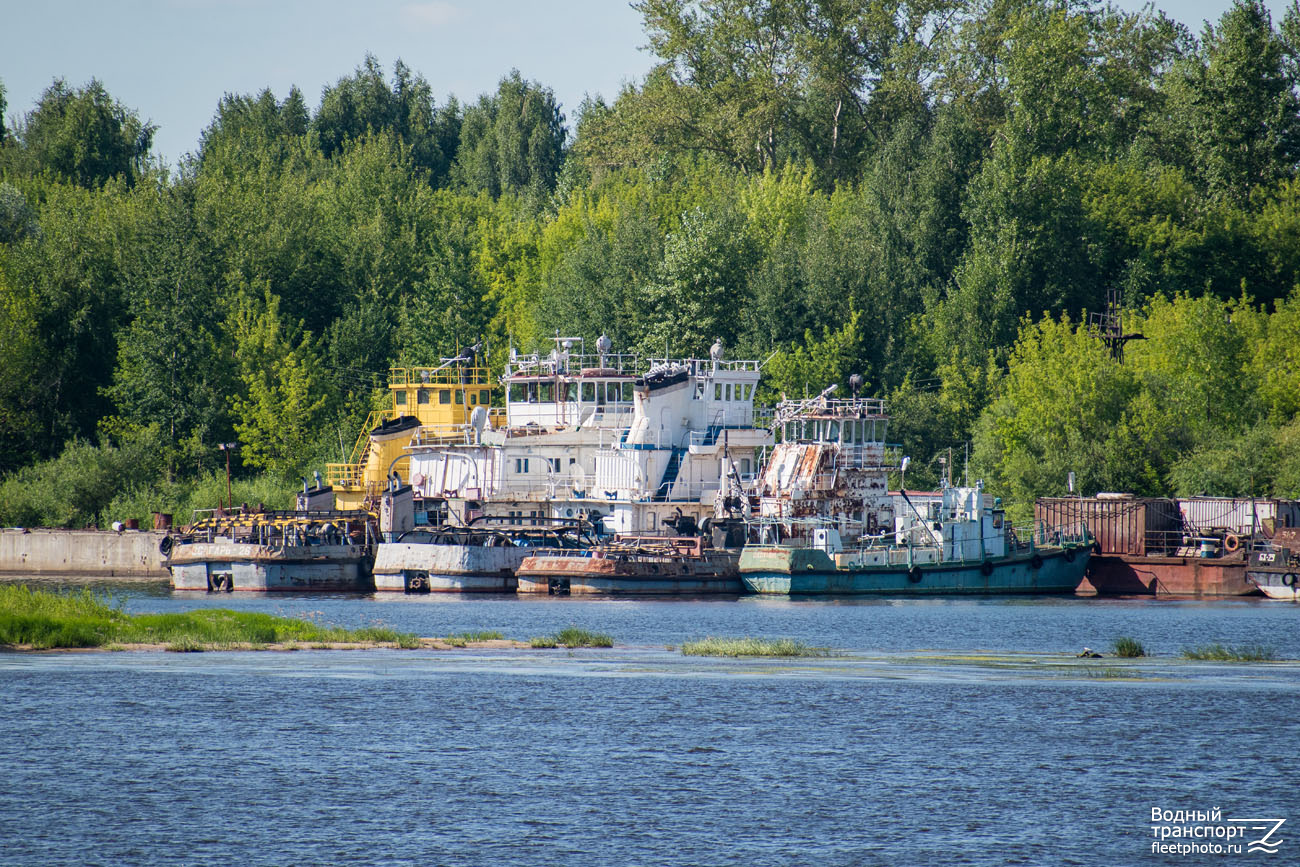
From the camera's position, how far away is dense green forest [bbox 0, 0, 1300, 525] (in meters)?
82.6

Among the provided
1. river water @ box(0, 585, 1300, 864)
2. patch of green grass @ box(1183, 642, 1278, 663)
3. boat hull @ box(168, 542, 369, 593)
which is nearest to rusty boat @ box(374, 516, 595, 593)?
boat hull @ box(168, 542, 369, 593)

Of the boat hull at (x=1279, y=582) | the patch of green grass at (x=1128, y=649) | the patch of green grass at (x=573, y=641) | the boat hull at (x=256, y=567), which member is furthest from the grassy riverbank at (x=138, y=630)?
the boat hull at (x=1279, y=582)

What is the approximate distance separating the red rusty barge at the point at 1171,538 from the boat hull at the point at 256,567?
33012 millimetres

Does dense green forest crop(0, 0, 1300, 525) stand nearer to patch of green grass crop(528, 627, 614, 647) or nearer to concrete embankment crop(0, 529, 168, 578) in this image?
concrete embankment crop(0, 529, 168, 578)

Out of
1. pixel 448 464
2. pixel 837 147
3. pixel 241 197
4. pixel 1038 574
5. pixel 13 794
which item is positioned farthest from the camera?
pixel 837 147

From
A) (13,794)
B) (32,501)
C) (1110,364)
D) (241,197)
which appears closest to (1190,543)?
(1110,364)

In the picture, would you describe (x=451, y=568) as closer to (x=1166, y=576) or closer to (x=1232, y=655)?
(x=1166, y=576)

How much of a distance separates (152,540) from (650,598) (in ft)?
90.3

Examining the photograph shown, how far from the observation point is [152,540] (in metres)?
76.6

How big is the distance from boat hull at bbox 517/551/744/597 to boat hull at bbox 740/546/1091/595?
1.04m

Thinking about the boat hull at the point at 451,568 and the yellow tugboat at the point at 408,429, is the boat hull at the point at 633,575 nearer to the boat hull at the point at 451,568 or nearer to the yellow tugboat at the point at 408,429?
the boat hull at the point at 451,568

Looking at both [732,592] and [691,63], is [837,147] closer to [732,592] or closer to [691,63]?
[691,63]

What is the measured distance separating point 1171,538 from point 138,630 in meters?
45.5

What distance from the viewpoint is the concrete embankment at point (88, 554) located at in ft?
→ 254
